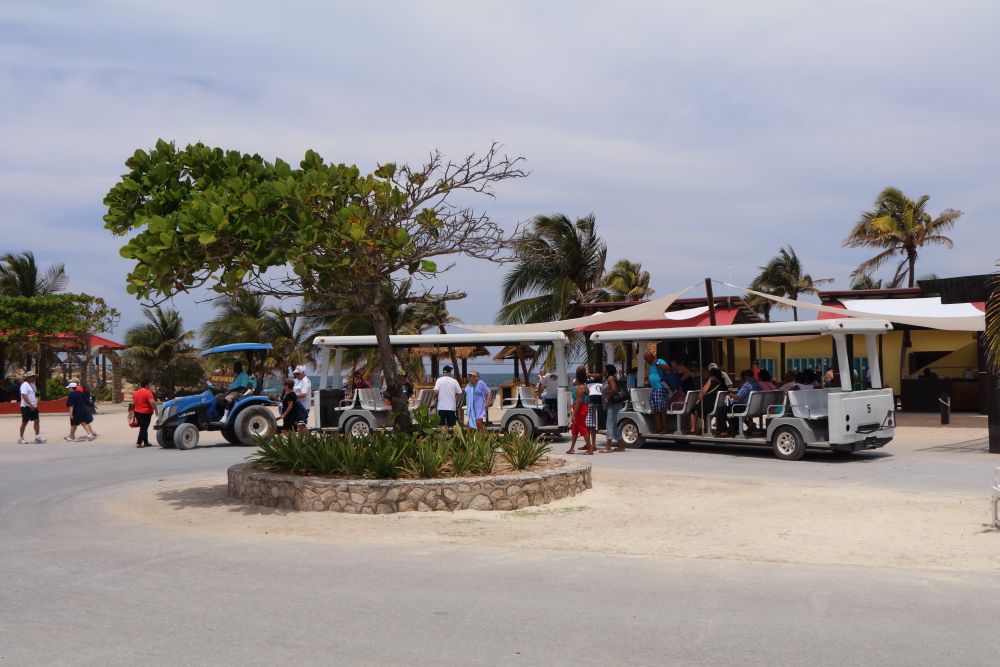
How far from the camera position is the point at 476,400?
1567cm

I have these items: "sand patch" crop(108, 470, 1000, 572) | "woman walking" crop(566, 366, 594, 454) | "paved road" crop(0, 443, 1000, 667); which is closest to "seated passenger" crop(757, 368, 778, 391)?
"woman walking" crop(566, 366, 594, 454)

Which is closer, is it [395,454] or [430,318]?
[395,454]

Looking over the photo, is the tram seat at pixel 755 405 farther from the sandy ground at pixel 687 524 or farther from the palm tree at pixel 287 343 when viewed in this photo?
the palm tree at pixel 287 343

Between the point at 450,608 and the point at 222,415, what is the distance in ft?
43.7

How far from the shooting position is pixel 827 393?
540 inches

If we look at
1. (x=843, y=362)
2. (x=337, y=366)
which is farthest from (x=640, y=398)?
(x=337, y=366)

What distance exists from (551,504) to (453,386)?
5950 mm

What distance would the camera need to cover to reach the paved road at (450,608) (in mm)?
4586

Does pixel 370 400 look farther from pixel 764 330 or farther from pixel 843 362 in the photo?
pixel 843 362

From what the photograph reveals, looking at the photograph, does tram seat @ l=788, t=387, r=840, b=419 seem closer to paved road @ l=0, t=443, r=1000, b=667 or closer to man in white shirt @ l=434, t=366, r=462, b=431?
man in white shirt @ l=434, t=366, r=462, b=431

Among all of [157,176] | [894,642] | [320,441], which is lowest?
[894,642]

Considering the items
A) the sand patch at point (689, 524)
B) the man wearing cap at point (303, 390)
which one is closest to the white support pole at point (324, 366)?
the man wearing cap at point (303, 390)

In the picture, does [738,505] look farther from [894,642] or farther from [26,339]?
[26,339]

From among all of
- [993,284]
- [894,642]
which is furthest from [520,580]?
[993,284]
